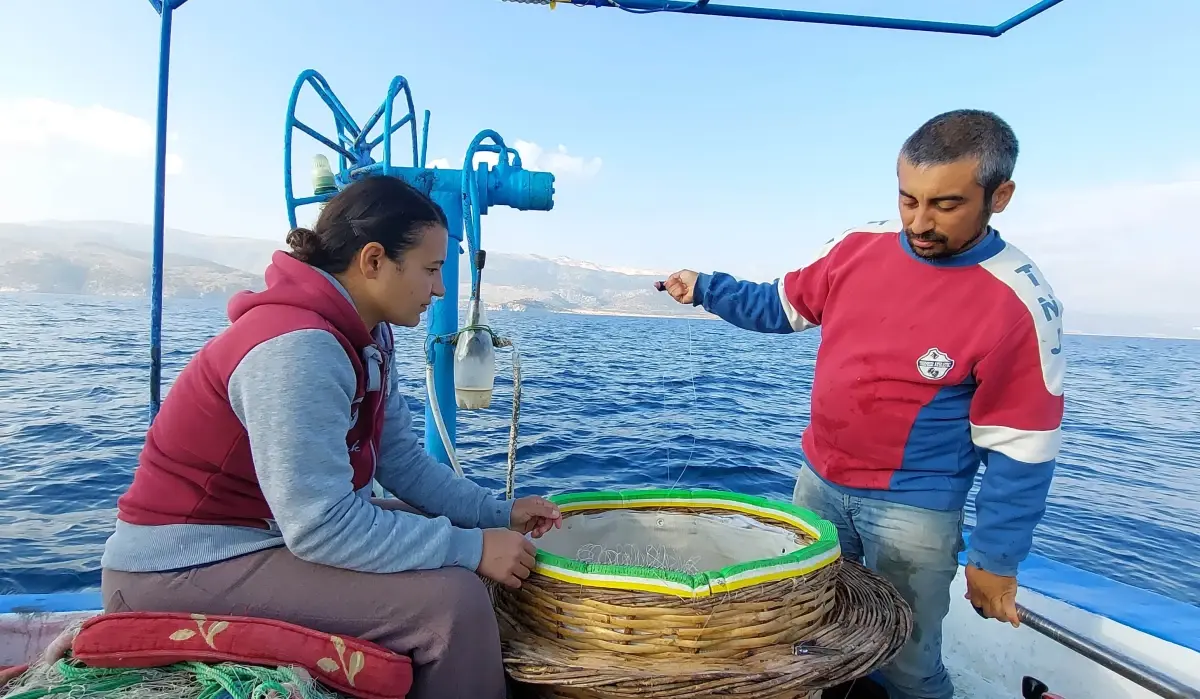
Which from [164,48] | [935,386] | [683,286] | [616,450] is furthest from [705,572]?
[616,450]

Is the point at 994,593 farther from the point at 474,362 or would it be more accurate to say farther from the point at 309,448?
the point at 474,362

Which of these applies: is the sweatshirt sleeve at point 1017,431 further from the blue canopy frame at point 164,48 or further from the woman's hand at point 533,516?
the blue canopy frame at point 164,48

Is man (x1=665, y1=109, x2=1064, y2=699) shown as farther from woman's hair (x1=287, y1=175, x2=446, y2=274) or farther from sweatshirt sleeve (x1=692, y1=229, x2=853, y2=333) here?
woman's hair (x1=287, y1=175, x2=446, y2=274)

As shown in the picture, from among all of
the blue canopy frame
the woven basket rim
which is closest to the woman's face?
the woven basket rim

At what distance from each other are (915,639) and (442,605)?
1365 mm

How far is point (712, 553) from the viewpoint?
208 centimetres

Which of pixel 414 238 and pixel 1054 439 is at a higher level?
pixel 414 238

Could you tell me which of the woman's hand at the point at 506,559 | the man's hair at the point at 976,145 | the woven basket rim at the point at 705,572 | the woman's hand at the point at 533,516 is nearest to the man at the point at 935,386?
the man's hair at the point at 976,145

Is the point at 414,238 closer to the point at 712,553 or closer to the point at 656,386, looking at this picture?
the point at 712,553

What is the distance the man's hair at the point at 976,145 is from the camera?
5.37 ft

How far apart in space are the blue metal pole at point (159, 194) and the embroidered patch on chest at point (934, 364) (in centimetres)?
240

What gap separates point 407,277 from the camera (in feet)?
5.17

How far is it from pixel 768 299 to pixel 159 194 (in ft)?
6.97

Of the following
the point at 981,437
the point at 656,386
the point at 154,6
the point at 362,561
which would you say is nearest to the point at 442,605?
the point at 362,561
